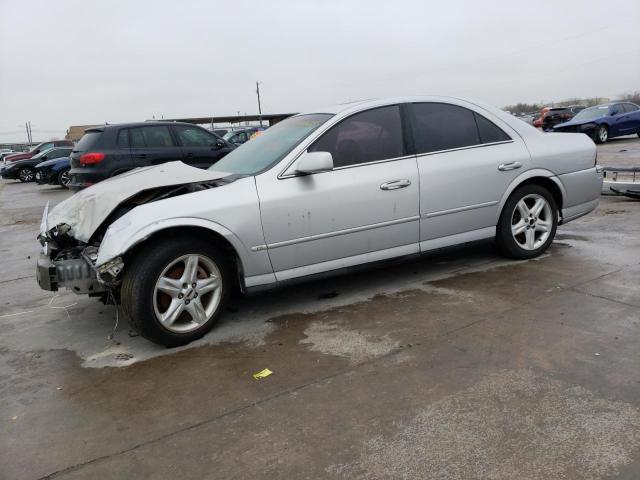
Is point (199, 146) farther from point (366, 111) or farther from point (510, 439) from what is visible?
point (510, 439)

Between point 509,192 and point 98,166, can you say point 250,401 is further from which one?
point 98,166

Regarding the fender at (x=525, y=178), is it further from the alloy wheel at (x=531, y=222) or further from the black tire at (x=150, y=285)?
the black tire at (x=150, y=285)

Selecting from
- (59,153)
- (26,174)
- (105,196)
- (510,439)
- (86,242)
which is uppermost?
(59,153)

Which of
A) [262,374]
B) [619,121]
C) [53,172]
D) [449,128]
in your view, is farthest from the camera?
[619,121]

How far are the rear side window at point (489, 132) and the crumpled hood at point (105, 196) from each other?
231cm

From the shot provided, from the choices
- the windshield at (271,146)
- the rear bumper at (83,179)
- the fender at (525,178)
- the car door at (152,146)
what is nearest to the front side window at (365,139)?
the windshield at (271,146)

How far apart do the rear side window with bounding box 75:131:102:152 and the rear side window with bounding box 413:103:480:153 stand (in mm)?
7487

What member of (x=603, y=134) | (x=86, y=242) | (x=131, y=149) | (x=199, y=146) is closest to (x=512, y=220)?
(x=86, y=242)

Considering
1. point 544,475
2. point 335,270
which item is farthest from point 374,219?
point 544,475

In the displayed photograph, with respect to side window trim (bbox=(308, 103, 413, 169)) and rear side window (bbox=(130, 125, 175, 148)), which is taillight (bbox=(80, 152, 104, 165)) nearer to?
rear side window (bbox=(130, 125, 175, 148))

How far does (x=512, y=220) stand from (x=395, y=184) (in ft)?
4.61

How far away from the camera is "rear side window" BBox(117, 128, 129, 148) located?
32.7ft

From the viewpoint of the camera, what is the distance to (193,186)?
12.9 feet

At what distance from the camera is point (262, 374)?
3.15m
